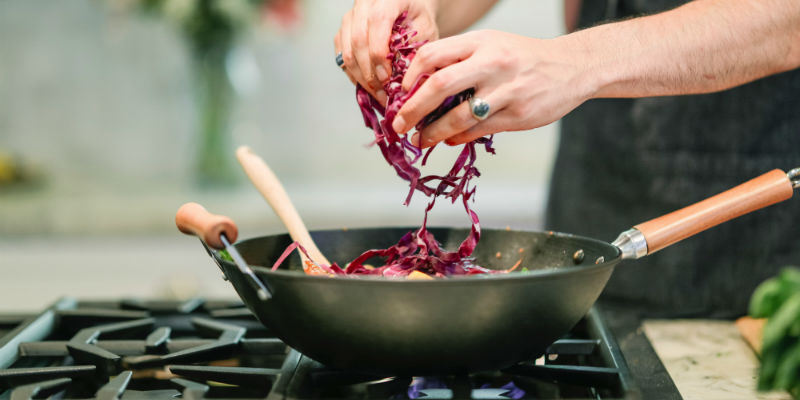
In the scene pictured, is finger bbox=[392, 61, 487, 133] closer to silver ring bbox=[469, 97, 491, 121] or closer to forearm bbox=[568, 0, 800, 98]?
silver ring bbox=[469, 97, 491, 121]

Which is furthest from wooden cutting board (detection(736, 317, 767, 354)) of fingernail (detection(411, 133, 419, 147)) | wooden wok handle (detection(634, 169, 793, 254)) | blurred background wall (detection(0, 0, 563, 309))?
blurred background wall (detection(0, 0, 563, 309))

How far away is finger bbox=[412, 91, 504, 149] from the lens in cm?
76

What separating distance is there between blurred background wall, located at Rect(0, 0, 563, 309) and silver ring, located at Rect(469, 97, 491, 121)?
167 centimetres

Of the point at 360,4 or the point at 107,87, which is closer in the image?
the point at 360,4

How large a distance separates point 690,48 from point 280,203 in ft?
2.03

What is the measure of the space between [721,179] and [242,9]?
5.53ft

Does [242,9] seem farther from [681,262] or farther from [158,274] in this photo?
[681,262]

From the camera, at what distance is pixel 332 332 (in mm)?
662

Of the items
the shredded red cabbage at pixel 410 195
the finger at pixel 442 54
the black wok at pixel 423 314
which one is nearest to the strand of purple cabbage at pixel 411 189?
the shredded red cabbage at pixel 410 195

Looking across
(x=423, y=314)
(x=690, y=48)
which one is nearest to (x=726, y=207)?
(x=690, y=48)

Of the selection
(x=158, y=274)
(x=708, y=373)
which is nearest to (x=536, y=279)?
(x=708, y=373)

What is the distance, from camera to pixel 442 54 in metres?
0.75

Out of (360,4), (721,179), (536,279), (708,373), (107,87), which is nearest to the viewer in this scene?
(536,279)

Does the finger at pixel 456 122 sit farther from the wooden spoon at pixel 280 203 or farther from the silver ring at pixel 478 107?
the wooden spoon at pixel 280 203
